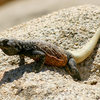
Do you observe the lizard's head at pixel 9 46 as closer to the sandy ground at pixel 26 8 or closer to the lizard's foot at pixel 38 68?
the lizard's foot at pixel 38 68

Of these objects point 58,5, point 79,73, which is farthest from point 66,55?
point 58,5

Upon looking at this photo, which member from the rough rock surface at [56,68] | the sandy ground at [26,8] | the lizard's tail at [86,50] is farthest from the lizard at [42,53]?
the sandy ground at [26,8]

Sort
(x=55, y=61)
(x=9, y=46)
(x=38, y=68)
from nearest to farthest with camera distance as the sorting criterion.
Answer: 1. (x=9, y=46)
2. (x=38, y=68)
3. (x=55, y=61)

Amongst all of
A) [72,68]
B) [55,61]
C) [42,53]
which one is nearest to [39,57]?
[42,53]

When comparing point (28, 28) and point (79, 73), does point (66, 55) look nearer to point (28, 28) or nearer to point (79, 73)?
point (79, 73)

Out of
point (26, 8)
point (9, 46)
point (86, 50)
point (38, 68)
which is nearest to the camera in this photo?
point (9, 46)

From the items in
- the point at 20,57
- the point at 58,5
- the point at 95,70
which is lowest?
the point at 58,5

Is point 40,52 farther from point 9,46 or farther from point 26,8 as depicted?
point 26,8
